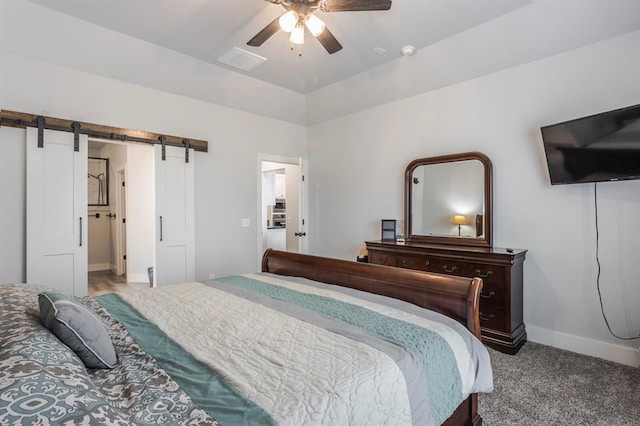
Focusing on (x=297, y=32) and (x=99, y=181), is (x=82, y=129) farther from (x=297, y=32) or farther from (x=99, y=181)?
(x=99, y=181)

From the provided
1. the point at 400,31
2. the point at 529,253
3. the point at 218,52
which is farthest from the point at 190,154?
the point at 529,253

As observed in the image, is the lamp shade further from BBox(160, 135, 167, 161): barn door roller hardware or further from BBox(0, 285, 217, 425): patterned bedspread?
BBox(160, 135, 167, 161): barn door roller hardware

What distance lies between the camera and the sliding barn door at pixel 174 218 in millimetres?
3918

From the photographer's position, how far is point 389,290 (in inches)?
83.8

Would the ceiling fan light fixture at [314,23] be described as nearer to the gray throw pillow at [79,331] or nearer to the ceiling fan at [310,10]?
the ceiling fan at [310,10]

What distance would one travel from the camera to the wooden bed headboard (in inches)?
68.5

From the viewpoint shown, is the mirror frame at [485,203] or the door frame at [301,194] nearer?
the mirror frame at [485,203]

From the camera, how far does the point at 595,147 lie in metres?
2.69

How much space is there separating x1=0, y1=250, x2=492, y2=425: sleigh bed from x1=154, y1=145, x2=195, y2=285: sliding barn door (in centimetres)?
188

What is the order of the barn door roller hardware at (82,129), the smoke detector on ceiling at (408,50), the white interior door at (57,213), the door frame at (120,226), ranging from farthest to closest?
the door frame at (120,226), the smoke detector on ceiling at (408,50), the white interior door at (57,213), the barn door roller hardware at (82,129)

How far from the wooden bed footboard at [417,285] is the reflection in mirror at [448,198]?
1874 mm

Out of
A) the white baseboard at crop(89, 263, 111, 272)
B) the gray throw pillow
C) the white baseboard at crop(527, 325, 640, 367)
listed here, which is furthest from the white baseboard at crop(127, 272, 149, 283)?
the white baseboard at crop(527, 325, 640, 367)

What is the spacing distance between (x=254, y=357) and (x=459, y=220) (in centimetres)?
309

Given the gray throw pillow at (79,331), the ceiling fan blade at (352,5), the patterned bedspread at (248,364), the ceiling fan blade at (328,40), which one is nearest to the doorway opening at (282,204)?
the ceiling fan blade at (328,40)
